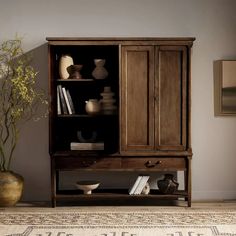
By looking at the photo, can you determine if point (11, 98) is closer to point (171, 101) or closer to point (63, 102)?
point (63, 102)

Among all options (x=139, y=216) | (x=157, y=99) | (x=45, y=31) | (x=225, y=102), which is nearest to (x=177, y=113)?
(x=157, y=99)

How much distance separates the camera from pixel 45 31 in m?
5.40

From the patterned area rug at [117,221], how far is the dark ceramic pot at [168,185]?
174 mm

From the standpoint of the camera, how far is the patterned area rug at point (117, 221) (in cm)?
419

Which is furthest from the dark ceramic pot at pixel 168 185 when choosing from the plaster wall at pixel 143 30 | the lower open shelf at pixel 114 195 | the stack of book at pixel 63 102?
the stack of book at pixel 63 102

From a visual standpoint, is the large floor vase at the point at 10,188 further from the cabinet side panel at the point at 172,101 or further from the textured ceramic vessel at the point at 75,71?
the cabinet side panel at the point at 172,101

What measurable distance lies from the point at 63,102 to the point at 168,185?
4.24ft

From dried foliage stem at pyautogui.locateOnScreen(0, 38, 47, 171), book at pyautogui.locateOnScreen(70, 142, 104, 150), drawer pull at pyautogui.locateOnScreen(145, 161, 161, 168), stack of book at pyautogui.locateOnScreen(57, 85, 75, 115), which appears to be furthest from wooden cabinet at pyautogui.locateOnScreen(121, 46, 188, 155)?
dried foliage stem at pyautogui.locateOnScreen(0, 38, 47, 171)

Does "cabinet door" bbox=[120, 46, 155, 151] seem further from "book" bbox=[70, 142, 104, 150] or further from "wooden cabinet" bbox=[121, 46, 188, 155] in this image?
"book" bbox=[70, 142, 104, 150]

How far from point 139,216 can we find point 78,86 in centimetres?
152

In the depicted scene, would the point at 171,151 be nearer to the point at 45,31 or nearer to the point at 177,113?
the point at 177,113

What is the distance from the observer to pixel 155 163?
5.06 metres

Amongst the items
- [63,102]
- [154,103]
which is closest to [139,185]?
[154,103]

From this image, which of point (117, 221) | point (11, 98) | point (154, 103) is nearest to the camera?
point (117, 221)
